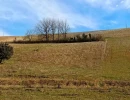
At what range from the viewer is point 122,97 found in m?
16.3

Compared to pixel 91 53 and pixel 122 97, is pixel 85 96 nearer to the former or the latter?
pixel 122 97

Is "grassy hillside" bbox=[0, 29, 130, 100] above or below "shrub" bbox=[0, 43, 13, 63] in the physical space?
below

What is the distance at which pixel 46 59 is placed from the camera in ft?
140

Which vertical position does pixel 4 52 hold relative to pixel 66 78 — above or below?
above

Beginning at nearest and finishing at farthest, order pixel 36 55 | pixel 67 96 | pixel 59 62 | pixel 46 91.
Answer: pixel 67 96
pixel 46 91
pixel 59 62
pixel 36 55

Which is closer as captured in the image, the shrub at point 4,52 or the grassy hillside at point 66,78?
the grassy hillside at point 66,78

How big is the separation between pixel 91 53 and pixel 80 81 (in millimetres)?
24721

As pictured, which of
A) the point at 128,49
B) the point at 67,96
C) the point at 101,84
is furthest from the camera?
the point at 128,49

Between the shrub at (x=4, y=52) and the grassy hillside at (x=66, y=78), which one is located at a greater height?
the shrub at (x=4, y=52)

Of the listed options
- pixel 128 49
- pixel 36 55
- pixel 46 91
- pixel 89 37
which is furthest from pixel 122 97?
pixel 89 37

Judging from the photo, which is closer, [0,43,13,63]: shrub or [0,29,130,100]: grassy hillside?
[0,29,130,100]: grassy hillside

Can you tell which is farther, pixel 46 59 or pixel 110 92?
pixel 46 59

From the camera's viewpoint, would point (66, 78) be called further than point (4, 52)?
No

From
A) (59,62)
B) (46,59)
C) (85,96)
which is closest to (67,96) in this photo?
(85,96)
